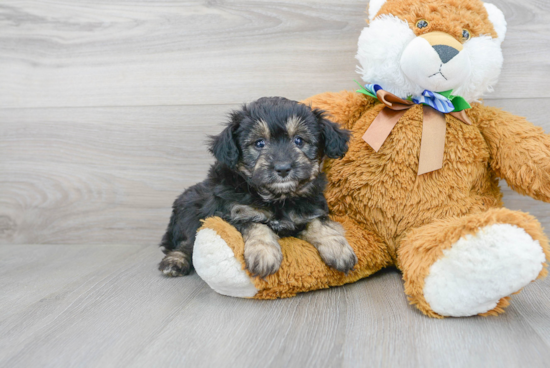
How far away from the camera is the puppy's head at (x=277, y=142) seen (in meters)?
1.50

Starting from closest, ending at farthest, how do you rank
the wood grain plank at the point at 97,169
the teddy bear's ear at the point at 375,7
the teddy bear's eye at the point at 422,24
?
the teddy bear's eye at the point at 422,24
the teddy bear's ear at the point at 375,7
the wood grain plank at the point at 97,169

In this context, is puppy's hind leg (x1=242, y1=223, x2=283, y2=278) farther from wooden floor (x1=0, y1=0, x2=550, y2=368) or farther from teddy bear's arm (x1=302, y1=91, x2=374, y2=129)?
teddy bear's arm (x1=302, y1=91, x2=374, y2=129)

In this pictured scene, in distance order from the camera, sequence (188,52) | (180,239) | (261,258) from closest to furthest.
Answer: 1. (261,258)
2. (180,239)
3. (188,52)

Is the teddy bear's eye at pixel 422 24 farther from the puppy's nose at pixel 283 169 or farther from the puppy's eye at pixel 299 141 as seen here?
the puppy's nose at pixel 283 169

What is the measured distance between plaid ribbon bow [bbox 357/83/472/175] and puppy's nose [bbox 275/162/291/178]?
1.30 ft

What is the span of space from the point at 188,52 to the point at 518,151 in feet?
5.26

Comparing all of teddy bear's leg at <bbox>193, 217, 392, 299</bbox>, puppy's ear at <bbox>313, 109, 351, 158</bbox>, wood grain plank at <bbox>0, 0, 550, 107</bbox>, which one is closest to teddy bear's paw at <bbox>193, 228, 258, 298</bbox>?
teddy bear's leg at <bbox>193, 217, 392, 299</bbox>

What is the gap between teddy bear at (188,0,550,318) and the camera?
150 centimetres

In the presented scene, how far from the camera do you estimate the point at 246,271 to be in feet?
4.72

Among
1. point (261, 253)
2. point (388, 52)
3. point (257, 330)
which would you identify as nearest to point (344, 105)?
point (388, 52)

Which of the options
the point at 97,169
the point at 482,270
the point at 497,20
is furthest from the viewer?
the point at 97,169

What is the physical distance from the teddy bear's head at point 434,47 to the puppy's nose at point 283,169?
0.58 meters

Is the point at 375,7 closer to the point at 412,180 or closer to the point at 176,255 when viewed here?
the point at 412,180

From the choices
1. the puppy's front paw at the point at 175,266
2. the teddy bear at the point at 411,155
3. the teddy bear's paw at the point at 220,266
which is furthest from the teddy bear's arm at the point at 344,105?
the puppy's front paw at the point at 175,266
